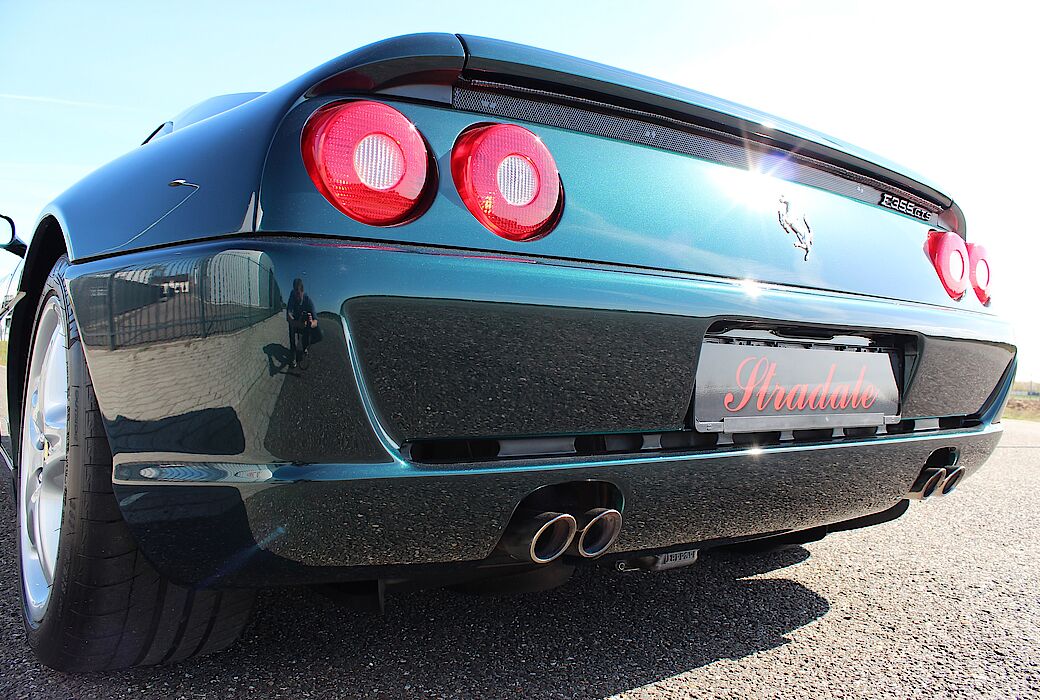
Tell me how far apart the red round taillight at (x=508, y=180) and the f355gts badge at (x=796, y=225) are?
60cm

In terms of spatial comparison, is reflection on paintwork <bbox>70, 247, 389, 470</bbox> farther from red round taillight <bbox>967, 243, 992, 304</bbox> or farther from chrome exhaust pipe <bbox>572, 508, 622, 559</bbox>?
red round taillight <bbox>967, 243, 992, 304</bbox>

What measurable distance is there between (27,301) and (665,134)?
182cm

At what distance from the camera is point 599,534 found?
1408mm

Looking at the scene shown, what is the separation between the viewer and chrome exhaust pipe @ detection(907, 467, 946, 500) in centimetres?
196

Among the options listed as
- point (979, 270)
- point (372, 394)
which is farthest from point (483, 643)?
point (979, 270)

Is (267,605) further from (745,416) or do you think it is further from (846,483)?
(846,483)

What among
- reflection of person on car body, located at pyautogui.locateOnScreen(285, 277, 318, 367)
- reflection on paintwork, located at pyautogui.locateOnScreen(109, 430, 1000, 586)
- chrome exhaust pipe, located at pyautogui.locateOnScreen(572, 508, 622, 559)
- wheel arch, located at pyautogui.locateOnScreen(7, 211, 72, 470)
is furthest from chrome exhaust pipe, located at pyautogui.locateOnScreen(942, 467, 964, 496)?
wheel arch, located at pyautogui.locateOnScreen(7, 211, 72, 470)

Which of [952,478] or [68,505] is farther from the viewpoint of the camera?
[952,478]

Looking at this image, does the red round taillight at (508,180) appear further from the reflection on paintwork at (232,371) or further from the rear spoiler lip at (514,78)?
the reflection on paintwork at (232,371)

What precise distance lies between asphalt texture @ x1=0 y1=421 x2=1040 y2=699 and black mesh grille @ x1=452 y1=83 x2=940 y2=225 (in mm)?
1117

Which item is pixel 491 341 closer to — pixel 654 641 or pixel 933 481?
pixel 654 641

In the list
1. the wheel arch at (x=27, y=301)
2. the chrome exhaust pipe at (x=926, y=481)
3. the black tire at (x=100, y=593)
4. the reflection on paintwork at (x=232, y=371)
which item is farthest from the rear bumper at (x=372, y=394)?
the chrome exhaust pipe at (x=926, y=481)

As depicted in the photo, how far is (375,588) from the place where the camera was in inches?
58.6

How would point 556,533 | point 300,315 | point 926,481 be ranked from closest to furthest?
point 300,315 → point 556,533 → point 926,481
